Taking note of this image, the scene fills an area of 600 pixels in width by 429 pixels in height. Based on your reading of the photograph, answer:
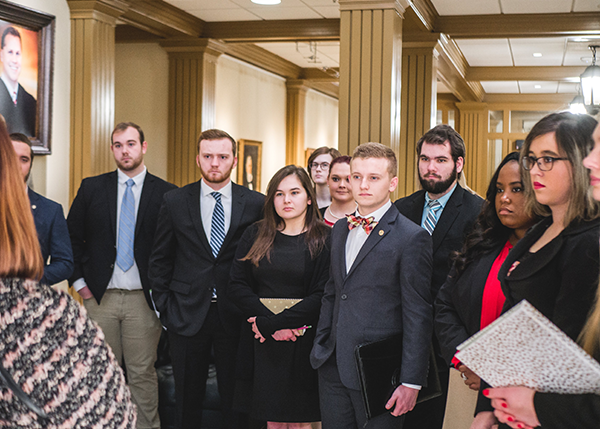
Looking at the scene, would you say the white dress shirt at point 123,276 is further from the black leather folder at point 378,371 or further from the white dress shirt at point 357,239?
the black leather folder at point 378,371

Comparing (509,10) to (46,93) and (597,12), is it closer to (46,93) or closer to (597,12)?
(597,12)

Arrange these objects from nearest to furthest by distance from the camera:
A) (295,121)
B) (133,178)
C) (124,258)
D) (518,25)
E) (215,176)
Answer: (215,176) → (124,258) → (133,178) → (518,25) → (295,121)

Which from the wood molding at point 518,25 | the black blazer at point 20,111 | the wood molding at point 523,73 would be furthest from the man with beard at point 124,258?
the wood molding at point 523,73

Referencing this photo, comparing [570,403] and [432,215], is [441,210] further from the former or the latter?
[570,403]

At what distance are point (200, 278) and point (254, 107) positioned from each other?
7166 millimetres

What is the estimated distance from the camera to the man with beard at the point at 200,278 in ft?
10.9

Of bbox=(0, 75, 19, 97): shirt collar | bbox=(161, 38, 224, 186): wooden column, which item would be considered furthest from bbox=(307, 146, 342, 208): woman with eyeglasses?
bbox=(161, 38, 224, 186): wooden column

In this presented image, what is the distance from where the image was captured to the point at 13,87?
4508mm

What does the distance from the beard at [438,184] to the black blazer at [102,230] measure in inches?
64.8

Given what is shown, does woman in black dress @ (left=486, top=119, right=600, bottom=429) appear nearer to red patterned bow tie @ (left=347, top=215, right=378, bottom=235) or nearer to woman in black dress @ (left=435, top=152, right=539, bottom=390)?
woman in black dress @ (left=435, top=152, right=539, bottom=390)

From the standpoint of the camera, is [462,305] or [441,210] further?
[441,210]

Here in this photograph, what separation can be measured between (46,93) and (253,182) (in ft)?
18.1

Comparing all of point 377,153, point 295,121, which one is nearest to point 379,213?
point 377,153

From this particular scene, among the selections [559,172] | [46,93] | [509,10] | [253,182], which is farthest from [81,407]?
[253,182]
